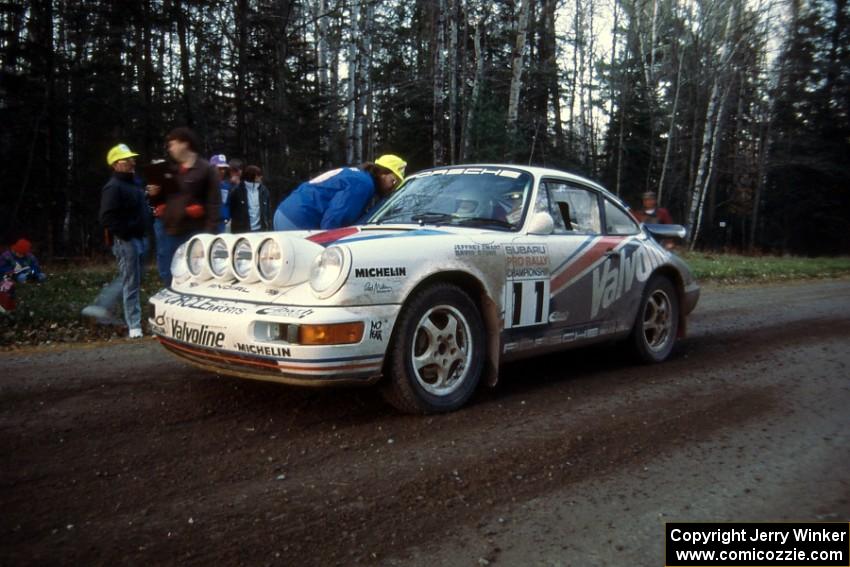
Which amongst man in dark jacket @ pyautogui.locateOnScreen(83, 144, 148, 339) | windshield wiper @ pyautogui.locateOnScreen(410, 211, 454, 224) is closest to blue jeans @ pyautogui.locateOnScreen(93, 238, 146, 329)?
man in dark jacket @ pyautogui.locateOnScreen(83, 144, 148, 339)

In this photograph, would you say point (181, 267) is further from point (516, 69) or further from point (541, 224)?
point (516, 69)

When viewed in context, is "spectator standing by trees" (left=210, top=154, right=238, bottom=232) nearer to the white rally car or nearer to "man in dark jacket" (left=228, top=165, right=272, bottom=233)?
"man in dark jacket" (left=228, top=165, right=272, bottom=233)

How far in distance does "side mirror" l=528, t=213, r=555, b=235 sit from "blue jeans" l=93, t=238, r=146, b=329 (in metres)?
3.96

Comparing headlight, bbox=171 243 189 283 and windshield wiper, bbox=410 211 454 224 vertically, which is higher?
windshield wiper, bbox=410 211 454 224

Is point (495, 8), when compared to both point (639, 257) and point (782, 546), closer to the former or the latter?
point (639, 257)

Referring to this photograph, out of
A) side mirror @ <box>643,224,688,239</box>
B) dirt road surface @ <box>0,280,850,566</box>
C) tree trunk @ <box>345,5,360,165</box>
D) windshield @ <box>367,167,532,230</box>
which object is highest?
tree trunk @ <box>345,5,360,165</box>

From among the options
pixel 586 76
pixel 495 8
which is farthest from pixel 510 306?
pixel 586 76

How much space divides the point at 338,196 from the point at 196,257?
1559mm

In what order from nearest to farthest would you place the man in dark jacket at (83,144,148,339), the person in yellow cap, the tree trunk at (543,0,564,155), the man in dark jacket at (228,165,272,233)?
the person in yellow cap < the man in dark jacket at (83,144,148,339) < the man in dark jacket at (228,165,272,233) < the tree trunk at (543,0,564,155)

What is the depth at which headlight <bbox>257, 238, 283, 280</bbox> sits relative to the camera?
3758 millimetres

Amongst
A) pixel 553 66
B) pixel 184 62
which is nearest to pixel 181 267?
pixel 184 62

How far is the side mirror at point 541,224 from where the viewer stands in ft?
15.0

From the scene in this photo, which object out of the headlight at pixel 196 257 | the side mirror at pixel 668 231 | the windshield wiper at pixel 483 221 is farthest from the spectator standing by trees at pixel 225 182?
the side mirror at pixel 668 231

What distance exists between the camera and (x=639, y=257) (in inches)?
221
